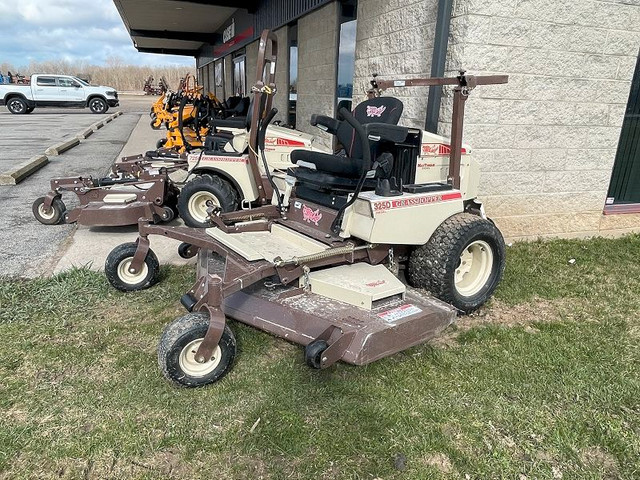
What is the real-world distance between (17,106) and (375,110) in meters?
26.2

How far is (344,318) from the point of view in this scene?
2809 millimetres

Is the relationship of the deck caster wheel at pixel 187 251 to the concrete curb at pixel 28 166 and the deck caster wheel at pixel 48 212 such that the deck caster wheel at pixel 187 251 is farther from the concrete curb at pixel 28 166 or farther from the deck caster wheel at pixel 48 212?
the concrete curb at pixel 28 166

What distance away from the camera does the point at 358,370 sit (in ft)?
9.65

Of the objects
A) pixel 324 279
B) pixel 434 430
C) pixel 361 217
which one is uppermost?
pixel 361 217

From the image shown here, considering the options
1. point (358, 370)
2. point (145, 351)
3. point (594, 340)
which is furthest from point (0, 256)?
point (594, 340)

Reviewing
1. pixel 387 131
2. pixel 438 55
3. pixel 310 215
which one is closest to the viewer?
pixel 387 131

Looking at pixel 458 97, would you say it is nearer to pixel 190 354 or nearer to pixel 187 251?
pixel 187 251

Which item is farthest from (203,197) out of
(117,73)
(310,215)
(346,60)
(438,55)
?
(117,73)

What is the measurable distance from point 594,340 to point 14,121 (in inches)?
895

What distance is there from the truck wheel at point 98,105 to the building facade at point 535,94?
23.2 meters

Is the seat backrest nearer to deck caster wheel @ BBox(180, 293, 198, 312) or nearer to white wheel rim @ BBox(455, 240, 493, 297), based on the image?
white wheel rim @ BBox(455, 240, 493, 297)

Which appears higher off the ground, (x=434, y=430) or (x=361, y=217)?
(x=361, y=217)

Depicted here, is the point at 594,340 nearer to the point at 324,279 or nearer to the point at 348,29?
the point at 324,279

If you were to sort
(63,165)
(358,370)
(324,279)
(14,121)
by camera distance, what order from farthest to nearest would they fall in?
(14,121) < (63,165) < (324,279) < (358,370)
